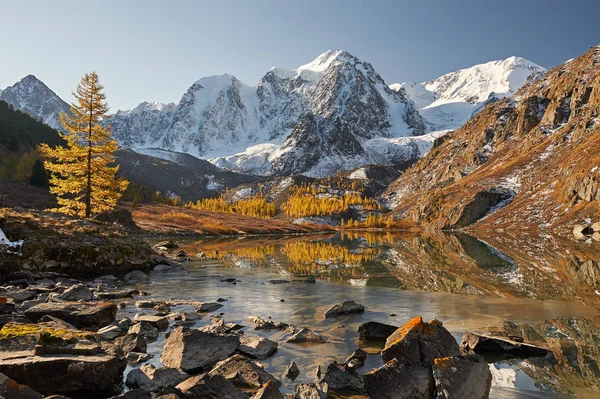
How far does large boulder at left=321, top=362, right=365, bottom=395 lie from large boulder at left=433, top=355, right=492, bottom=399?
6.05 feet

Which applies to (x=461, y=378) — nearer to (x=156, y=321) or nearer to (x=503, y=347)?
(x=503, y=347)

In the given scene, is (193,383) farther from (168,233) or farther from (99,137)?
(168,233)

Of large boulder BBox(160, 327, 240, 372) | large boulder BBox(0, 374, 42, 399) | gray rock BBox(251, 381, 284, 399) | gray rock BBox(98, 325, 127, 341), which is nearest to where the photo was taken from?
large boulder BBox(0, 374, 42, 399)

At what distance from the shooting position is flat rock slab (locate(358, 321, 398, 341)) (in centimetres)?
1269

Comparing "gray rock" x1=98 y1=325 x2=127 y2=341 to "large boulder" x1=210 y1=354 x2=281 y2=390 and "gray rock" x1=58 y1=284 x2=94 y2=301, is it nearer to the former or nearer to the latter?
"large boulder" x1=210 y1=354 x2=281 y2=390

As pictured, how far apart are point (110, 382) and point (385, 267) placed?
32748 mm

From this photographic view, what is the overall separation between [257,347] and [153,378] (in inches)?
137

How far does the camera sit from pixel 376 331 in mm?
12797

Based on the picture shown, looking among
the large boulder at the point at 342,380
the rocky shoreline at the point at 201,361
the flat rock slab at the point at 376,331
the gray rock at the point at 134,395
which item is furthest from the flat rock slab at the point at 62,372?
the flat rock slab at the point at 376,331

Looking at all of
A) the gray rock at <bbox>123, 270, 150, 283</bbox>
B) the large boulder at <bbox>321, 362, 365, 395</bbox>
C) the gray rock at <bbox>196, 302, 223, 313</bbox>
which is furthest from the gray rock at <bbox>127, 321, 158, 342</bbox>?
the gray rock at <bbox>123, 270, 150, 283</bbox>

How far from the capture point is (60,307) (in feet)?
42.8

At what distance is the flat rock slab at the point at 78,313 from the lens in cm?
1240

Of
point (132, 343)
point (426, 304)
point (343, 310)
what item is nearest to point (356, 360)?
point (343, 310)

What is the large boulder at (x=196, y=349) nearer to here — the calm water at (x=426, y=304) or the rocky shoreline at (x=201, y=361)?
the rocky shoreline at (x=201, y=361)
